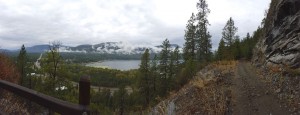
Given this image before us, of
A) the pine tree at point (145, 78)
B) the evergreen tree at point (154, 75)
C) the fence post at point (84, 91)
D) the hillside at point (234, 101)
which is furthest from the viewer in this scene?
the evergreen tree at point (154, 75)

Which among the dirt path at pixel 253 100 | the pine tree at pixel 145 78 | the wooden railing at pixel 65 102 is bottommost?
the pine tree at pixel 145 78

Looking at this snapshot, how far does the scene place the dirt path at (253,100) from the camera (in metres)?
13.6

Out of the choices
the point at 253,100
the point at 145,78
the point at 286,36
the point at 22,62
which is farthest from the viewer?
the point at 22,62

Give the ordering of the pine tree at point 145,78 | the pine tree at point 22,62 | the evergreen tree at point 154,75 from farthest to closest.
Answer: the pine tree at point 22,62 → the evergreen tree at point 154,75 → the pine tree at point 145,78

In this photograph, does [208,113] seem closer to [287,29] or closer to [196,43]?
[287,29]

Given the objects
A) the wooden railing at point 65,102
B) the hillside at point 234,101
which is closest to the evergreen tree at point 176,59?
the hillside at point 234,101

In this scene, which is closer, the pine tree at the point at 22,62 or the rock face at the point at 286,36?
the rock face at the point at 286,36

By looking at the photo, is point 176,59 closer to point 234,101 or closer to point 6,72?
point 6,72

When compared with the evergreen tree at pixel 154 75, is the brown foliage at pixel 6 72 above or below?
above

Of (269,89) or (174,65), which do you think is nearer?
(269,89)

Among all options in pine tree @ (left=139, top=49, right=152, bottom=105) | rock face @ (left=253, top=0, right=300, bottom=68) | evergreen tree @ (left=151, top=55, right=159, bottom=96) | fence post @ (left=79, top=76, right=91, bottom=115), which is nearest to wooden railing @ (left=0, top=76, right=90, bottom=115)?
fence post @ (left=79, top=76, right=91, bottom=115)

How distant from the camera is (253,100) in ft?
51.5

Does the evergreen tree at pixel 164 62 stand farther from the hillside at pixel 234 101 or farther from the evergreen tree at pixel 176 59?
the hillside at pixel 234 101

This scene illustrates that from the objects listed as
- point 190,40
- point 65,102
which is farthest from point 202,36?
point 65,102
